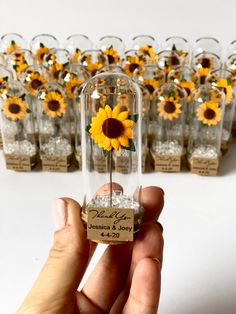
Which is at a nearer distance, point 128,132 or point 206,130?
point 128,132

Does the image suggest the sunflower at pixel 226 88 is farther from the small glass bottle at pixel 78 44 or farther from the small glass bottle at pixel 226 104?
the small glass bottle at pixel 78 44

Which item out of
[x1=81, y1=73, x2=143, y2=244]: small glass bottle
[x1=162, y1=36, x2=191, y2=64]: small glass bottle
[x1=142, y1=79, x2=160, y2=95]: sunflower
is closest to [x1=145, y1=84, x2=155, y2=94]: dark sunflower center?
[x1=142, y1=79, x2=160, y2=95]: sunflower

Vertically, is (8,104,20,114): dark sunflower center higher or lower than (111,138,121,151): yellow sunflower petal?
lower

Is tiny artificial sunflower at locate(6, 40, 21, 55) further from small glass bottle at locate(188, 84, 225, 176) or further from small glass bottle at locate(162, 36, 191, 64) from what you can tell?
small glass bottle at locate(188, 84, 225, 176)

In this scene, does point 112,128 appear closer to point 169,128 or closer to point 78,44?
point 169,128

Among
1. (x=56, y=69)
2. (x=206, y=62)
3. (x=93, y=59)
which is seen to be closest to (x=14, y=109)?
(x=56, y=69)

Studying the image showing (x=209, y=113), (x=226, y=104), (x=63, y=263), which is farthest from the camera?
(x=226, y=104)

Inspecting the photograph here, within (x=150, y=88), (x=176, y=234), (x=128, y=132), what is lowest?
(x=176, y=234)
